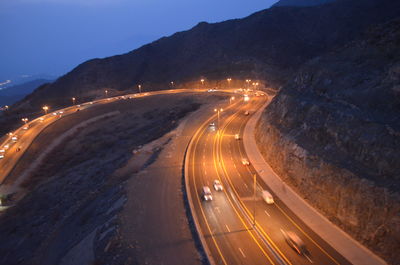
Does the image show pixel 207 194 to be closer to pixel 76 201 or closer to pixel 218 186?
pixel 218 186

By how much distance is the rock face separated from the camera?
26.2 meters

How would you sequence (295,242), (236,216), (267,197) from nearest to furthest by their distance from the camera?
(295,242)
(236,216)
(267,197)

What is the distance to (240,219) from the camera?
32.1 metres

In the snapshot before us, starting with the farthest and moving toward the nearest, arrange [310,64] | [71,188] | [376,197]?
[310,64]
[71,188]
[376,197]

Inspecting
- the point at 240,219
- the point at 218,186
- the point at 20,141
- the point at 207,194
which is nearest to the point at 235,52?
the point at 20,141

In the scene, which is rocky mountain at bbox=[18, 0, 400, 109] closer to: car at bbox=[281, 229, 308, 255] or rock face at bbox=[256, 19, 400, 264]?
rock face at bbox=[256, 19, 400, 264]

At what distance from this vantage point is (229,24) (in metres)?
168

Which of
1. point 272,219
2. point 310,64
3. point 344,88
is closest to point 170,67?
point 310,64

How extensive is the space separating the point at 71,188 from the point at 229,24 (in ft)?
475

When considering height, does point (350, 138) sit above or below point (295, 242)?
above

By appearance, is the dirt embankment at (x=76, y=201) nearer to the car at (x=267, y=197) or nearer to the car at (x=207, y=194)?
the car at (x=207, y=194)

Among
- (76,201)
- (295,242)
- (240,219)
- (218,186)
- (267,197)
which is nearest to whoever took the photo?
(295,242)

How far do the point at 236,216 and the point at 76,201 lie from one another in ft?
88.4

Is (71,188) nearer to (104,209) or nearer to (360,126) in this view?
(104,209)
